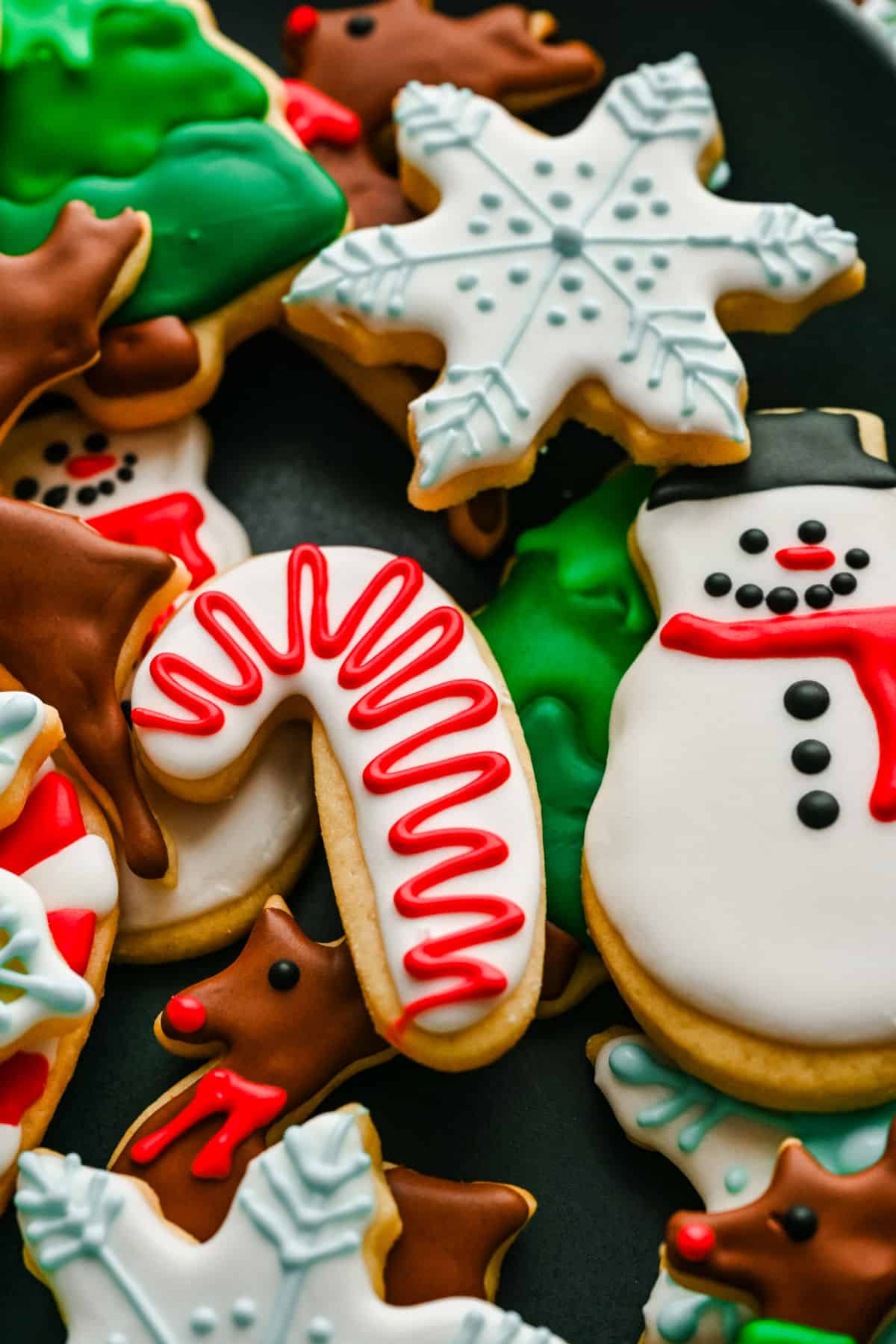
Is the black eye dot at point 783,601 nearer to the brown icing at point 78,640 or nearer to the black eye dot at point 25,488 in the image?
the brown icing at point 78,640

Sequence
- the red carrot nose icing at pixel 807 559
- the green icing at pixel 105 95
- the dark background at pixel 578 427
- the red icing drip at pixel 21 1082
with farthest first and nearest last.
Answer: the green icing at pixel 105 95
the dark background at pixel 578 427
the red carrot nose icing at pixel 807 559
the red icing drip at pixel 21 1082

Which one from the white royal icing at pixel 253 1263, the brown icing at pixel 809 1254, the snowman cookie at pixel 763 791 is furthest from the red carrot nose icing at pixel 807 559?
the white royal icing at pixel 253 1263

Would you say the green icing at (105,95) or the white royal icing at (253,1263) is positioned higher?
the green icing at (105,95)

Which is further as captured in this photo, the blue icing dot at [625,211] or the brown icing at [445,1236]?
the blue icing dot at [625,211]

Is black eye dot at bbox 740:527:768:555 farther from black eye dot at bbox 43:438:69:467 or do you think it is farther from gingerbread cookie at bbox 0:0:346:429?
black eye dot at bbox 43:438:69:467

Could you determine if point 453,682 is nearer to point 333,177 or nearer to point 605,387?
point 605,387

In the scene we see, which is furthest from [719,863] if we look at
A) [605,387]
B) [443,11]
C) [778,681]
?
[443,11]

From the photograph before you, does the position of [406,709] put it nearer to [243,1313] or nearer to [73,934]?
[73,934]
